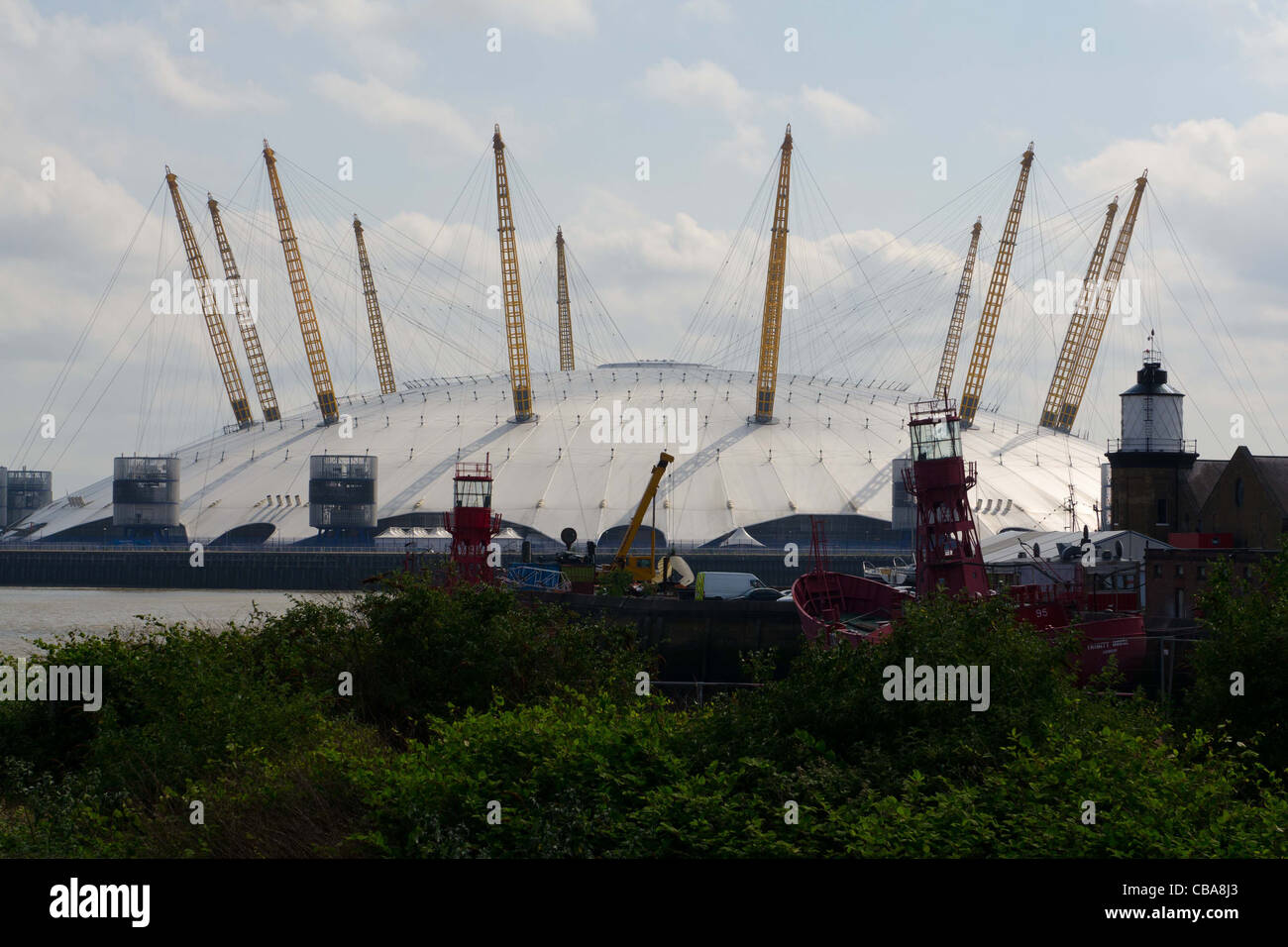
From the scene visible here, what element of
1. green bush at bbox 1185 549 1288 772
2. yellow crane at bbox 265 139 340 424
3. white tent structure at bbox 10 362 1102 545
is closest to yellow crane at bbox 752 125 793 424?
white tent structure at bbox 10 362 1102 545

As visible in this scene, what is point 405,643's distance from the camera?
32844mm

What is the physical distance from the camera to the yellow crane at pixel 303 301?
491 ft

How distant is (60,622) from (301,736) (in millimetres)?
61958

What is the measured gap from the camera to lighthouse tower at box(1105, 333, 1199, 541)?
73.1 meters

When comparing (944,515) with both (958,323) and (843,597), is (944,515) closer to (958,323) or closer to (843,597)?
(843,597)

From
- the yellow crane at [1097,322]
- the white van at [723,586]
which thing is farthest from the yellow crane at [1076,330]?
the white van at [723,586]

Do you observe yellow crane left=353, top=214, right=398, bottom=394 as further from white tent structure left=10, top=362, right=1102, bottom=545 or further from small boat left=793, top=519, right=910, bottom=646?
small boat left=793, top=519, right=910, bottom=646

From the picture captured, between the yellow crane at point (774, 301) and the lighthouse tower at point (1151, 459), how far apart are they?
199 ft

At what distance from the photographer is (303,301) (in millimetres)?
153125

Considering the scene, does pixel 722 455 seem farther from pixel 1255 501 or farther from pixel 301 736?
pixel 301 736

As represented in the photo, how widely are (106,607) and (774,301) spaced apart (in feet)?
228

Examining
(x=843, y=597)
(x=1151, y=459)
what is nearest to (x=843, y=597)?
(x=843, y=597)

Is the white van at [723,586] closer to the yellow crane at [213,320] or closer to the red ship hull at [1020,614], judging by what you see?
the red ship hull at [1020,614]
